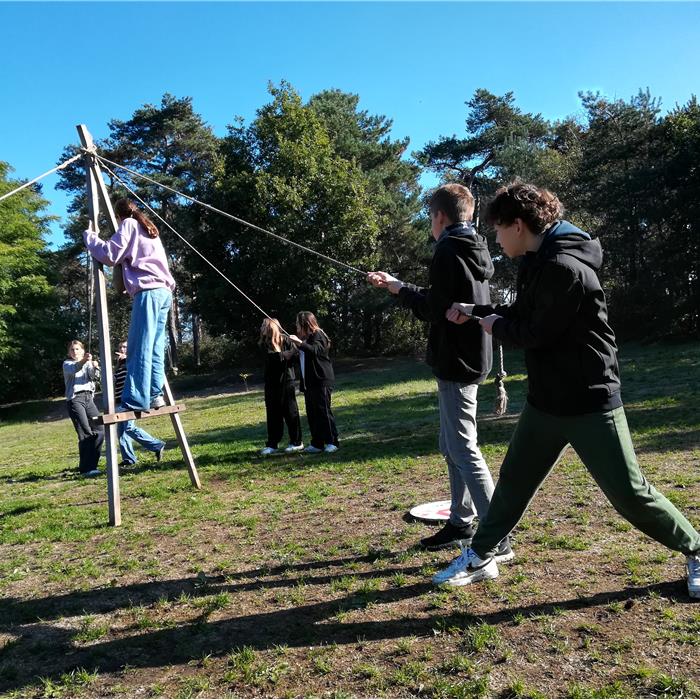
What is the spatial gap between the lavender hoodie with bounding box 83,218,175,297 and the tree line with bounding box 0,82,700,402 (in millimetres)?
22380

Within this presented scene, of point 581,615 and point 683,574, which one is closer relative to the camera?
point 581,615

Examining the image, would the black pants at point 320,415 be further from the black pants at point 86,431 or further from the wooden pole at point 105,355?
the wooden pole at point 105,355

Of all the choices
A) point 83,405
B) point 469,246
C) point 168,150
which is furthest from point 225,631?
point 168,150

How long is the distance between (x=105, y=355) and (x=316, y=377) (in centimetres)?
330

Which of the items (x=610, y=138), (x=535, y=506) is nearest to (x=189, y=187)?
(x=610, y=138)

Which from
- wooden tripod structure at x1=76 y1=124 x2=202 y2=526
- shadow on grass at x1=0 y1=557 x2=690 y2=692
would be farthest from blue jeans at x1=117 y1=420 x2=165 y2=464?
shadow on grass at x1=0 y1=557 x2=690 y2=692

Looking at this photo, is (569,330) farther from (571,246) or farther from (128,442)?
(128,442)

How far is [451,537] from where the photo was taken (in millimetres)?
4176

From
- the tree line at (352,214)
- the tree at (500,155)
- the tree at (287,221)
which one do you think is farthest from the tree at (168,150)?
the tree at (500,155)

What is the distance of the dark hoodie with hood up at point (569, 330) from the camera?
2.84 metres

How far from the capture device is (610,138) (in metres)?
30.3

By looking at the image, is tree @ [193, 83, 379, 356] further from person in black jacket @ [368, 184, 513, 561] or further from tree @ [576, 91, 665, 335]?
person in black jacket @ [368, 184, 513, 561]

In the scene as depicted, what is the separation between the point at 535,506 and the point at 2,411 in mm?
30852

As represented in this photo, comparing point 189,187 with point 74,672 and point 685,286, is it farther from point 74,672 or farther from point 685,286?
point 74,672
